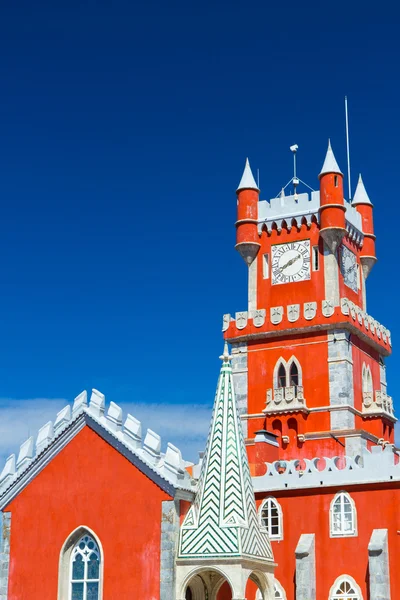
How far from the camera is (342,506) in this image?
37219 mm

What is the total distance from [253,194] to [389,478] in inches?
784

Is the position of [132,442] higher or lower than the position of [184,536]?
higher

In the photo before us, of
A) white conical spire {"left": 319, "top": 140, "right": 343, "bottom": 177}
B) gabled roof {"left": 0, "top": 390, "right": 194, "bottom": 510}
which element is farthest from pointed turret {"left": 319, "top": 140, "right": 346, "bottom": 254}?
gabled roof {"left": 0, "top": 390, "right": 194, "bottom": 510}

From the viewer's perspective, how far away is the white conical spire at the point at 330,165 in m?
49.5

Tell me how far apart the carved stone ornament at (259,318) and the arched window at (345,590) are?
15163mm

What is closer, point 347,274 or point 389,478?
point 389,478

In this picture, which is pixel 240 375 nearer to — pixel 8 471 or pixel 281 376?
pixel 281 376

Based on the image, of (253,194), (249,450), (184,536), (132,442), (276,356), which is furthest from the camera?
(253,194)

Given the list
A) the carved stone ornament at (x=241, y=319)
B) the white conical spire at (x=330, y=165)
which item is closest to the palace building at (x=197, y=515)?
the carved stone ornament at (x=241, y=319)

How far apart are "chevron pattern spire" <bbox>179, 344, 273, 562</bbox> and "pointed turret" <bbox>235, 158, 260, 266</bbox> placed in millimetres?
15989

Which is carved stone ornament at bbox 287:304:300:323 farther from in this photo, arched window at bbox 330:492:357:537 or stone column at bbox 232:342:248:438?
arched window at bbox 330:492:357:537

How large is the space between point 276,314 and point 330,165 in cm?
803

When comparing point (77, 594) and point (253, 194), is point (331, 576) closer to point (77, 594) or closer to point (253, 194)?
point (77, 594)

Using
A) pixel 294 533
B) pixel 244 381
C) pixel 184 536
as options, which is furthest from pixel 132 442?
pixel 244 381
